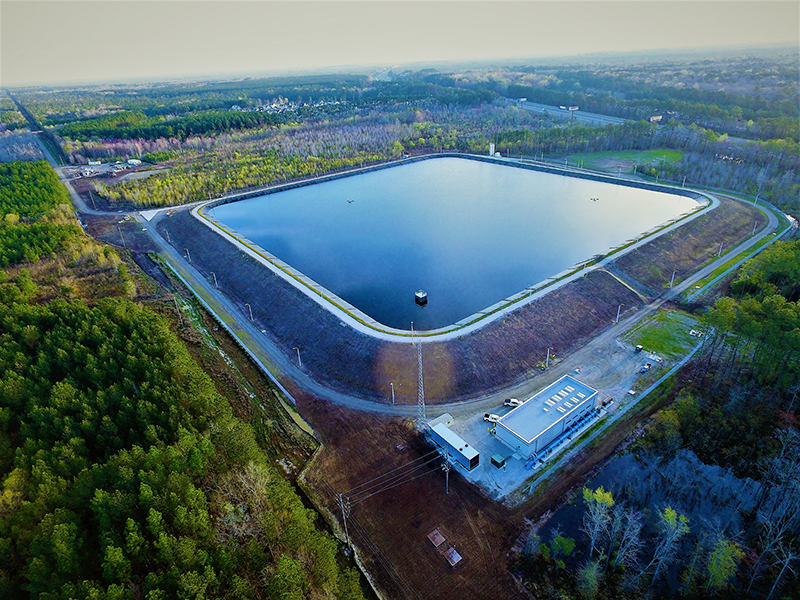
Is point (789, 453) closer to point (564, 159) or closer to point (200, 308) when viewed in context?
point (200, 308)

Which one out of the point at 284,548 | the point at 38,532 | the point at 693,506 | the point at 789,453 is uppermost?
the point at 38,532

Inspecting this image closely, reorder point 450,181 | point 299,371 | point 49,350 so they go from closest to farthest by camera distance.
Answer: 1. point 49,350
2. point 299,371
3. point 450,181

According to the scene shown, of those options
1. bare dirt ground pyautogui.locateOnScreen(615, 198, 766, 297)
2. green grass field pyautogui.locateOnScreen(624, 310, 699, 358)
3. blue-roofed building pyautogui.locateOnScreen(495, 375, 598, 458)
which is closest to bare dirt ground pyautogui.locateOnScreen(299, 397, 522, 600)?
blue-roofed building pyautogui.locateOnScreen(495, 375, 598, 458)

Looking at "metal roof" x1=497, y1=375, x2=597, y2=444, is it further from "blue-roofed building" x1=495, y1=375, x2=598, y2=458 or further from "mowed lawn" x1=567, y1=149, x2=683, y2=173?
"mowed lawn" x1=567, y1=149, x2=683, y2=173

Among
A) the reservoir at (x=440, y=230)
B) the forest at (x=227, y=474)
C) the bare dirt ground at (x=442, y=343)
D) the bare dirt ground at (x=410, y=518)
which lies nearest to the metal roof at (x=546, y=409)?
the bare dirt ground at (x=442, y=343)

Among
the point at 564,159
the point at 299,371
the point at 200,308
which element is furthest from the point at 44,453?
the point at 564,159
